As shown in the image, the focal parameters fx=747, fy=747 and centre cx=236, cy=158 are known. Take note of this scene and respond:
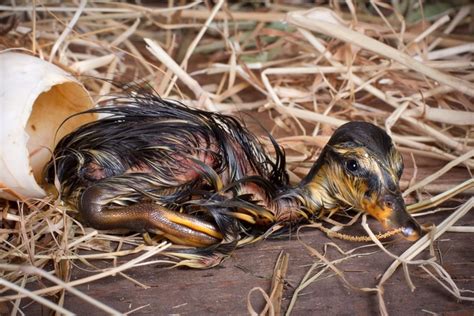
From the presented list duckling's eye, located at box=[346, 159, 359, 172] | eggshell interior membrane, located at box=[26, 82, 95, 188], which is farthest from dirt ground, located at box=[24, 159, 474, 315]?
eggshell interior membrane, located at box=[26, 82, 95, 188]

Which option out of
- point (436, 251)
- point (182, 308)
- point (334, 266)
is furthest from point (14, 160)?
point (436, 251)

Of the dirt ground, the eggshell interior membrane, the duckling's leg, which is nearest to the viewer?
the dirt ground

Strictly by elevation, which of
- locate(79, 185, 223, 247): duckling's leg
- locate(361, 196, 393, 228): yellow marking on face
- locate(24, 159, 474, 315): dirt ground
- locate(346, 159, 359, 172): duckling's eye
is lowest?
locate(24, 159, 474, 315): dirt ground

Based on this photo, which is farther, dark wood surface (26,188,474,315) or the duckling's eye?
the duckling's eye

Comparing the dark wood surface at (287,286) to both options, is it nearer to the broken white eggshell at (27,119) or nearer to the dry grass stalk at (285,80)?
the dry grass stalk at (285,80)

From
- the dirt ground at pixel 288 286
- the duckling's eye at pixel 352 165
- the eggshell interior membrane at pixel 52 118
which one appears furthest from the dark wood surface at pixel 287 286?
the eggshell interior membrane at pixel 52 118

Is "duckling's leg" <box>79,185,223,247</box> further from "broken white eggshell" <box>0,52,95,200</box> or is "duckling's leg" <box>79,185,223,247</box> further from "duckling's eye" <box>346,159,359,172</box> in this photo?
"duckling's eye" <box>346,159,359,172</box>

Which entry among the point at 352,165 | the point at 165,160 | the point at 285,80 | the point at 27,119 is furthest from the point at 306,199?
the point at 285,80
